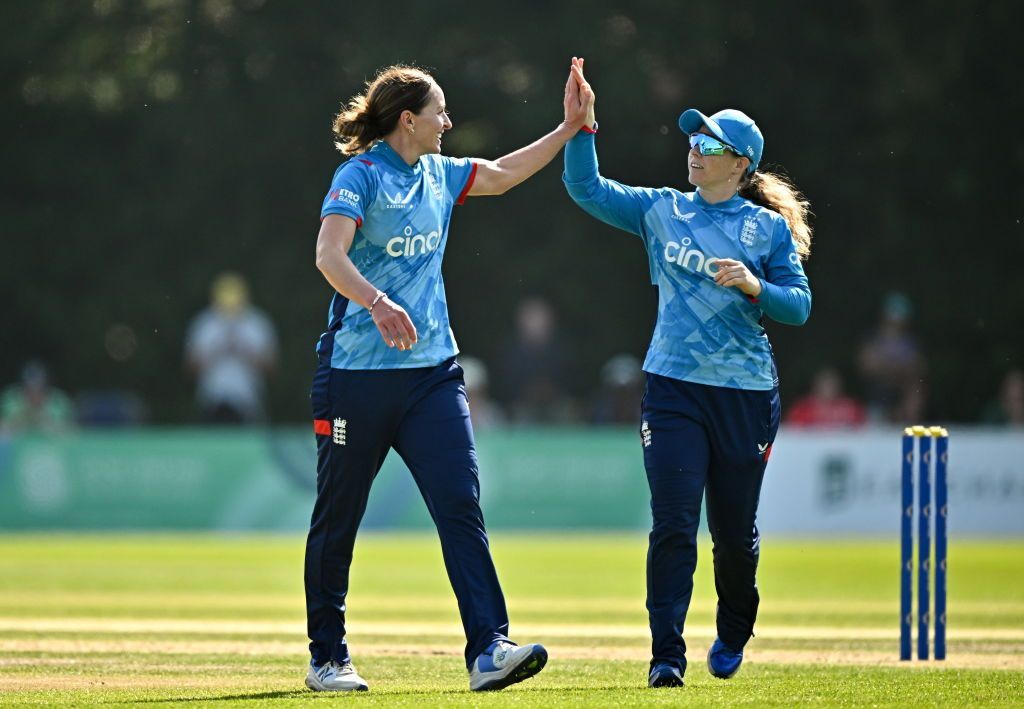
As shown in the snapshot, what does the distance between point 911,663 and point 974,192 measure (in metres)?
15.9

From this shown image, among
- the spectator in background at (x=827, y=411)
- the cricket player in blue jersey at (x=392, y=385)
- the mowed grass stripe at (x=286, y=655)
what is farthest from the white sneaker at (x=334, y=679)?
the spectator in background at (x=827, y=411)

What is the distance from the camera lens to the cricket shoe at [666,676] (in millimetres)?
6477

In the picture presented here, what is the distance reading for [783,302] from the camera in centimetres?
664

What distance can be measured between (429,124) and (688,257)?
106 cm

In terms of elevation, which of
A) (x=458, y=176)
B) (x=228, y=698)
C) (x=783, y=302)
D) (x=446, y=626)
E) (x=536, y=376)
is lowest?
(x=446, y=626)

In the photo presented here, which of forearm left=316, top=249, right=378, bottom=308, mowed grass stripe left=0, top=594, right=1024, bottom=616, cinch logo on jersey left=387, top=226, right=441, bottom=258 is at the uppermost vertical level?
cinch logo on jersey left=387, top=226, right=441, bottom=258

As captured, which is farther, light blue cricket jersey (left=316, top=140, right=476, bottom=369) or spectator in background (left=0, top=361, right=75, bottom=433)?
spectator in background (left=0, top=361, right=75, bottom=433)

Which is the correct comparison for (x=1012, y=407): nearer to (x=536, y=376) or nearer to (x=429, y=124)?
(x=536, y=376)

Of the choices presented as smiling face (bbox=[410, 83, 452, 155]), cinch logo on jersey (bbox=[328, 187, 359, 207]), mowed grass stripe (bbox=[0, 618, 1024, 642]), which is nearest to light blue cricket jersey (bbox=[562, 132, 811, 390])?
smiling face (bbox=[410, 83, 452, 155])

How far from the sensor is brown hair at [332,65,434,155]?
6574 mm

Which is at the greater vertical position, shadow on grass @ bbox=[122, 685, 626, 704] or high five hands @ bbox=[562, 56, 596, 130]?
high five hands @ bbox=[562, 56, 596, 130]

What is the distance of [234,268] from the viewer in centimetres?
2472

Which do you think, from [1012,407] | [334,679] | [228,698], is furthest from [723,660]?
[1012,407]

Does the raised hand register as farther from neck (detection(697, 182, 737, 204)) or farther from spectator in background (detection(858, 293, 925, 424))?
spectator in background (detection(858, 293, 925, 424))
